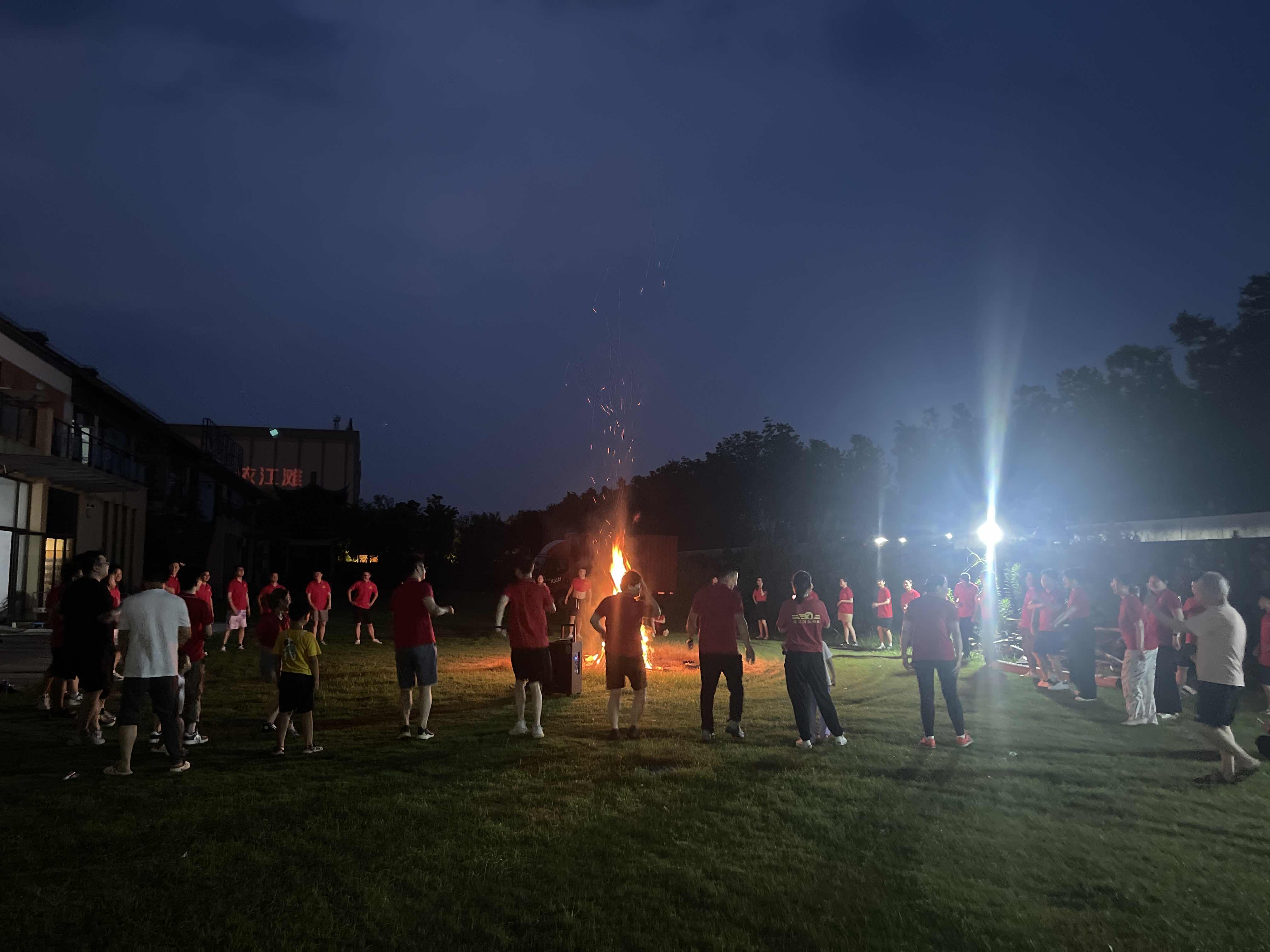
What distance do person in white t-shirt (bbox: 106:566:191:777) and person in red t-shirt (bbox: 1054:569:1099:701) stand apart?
11450 mm

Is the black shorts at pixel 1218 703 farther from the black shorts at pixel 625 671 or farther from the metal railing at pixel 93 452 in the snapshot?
the metal railing at pixel 93 452

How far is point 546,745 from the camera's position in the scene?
29.7 feet

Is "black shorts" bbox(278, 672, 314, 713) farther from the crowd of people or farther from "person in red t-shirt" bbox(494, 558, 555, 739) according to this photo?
"person in red t-shirt" bbox(494, 558, 555, 739)

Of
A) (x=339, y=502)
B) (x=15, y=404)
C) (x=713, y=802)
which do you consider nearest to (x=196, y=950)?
(x=713, y=802)

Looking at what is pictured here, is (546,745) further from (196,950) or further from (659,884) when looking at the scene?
(196,950)

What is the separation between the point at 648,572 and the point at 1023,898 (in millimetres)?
23081

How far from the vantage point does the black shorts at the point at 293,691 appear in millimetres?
8273

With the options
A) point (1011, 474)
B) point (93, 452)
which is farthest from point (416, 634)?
point (1011, 474)

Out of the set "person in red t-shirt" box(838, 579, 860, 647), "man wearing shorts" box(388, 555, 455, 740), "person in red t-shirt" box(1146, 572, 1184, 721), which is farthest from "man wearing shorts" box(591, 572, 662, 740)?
"person in red t-shirt" box(838, 579, 860, 647)

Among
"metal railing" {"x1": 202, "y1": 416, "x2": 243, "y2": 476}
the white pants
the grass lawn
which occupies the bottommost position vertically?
the grass lawn

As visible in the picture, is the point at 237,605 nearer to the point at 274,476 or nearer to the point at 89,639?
the point at 89,639

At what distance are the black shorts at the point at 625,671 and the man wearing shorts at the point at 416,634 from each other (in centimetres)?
183

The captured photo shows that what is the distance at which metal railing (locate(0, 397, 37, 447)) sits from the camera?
21.2m

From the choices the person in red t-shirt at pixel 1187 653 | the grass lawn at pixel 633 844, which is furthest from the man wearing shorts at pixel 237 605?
the person in red t-shirt at pixel 1187 653
